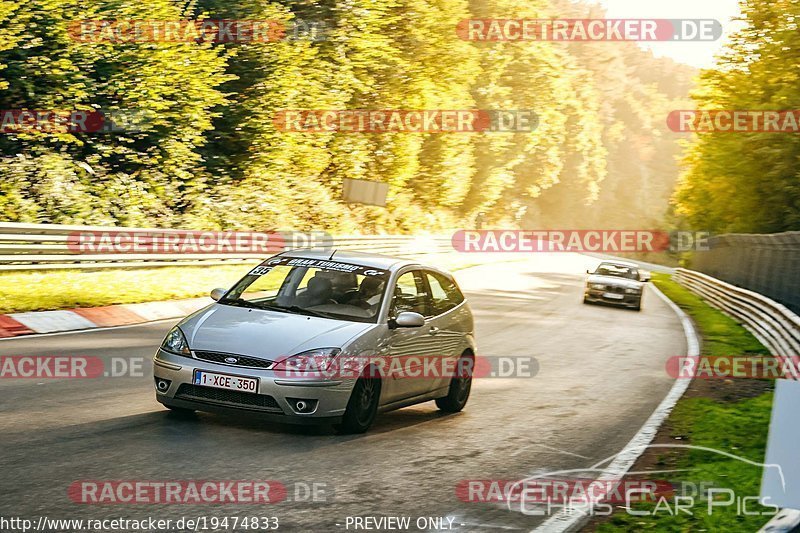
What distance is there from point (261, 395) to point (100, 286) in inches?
446

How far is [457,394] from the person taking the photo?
436 inches

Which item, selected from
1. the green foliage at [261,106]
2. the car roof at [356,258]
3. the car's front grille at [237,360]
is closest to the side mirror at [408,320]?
the car roof at [356,258]

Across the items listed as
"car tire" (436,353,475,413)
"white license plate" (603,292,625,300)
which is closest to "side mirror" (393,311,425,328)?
"car tire" (436,353,475,413)

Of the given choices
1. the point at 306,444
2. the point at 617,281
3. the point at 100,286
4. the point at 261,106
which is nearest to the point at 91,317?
the point at 100,286

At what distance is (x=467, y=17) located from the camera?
5378 centimetres

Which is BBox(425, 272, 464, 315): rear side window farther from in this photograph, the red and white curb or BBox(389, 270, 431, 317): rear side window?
the red and white curb

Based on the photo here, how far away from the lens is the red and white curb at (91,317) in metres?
14.4

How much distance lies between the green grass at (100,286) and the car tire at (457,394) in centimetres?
734

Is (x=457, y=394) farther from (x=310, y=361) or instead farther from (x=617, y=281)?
(x=617, y=281)

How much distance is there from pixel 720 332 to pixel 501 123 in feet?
132

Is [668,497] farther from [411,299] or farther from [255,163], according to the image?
[255,163]

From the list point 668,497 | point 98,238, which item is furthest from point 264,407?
point 98,238

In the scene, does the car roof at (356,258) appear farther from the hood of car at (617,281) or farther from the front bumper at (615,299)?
the hood of car at (617,281)

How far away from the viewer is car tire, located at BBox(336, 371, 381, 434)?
28.8 ft
